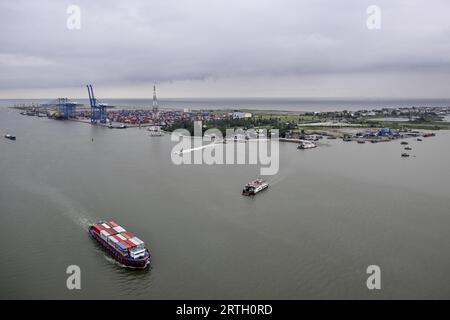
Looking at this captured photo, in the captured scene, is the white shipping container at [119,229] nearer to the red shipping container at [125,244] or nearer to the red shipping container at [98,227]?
the red shipping container at [98,227]

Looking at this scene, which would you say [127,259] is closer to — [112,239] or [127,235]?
[112,239]

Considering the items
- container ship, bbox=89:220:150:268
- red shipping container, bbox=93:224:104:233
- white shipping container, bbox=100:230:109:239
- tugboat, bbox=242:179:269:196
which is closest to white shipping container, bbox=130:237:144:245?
container ship, bbox=89:220:150:268

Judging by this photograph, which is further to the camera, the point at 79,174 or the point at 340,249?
the point at 79,174

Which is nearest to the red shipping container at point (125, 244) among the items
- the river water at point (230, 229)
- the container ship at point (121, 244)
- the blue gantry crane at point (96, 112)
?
the container ship at point (121, 244)

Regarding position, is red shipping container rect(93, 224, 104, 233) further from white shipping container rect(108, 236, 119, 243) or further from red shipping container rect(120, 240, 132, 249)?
red shipping container rect(120, 240, 132, 249)

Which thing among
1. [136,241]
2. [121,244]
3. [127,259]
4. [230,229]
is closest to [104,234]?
[121,244]
